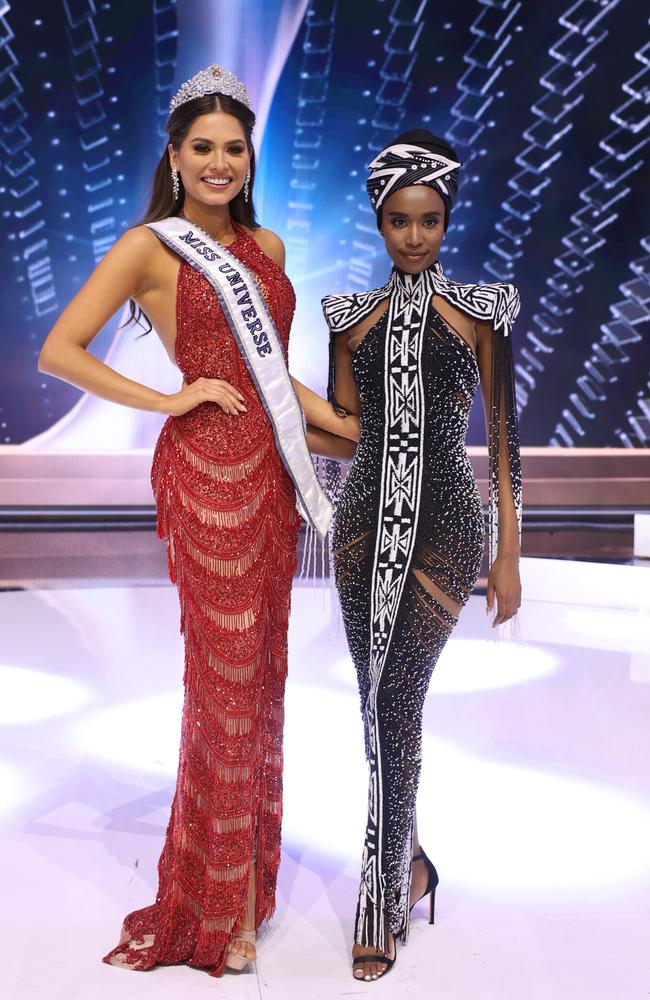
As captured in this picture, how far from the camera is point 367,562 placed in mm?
1929

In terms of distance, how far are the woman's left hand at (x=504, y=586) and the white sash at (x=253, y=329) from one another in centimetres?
40

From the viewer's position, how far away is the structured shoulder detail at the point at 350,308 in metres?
1.96

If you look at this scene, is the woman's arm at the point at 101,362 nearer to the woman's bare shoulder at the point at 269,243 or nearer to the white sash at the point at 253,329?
the white sash at the point at 253,329

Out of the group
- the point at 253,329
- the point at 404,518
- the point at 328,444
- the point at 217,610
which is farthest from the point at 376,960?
the point at 253,329

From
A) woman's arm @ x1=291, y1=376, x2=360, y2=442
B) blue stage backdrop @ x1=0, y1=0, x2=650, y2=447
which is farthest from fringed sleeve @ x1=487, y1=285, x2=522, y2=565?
blue stage backdrop @ x1=0, y1=0, x2=650, y2=447

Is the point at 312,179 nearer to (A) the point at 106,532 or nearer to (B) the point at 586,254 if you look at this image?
(B) the point at 586,254

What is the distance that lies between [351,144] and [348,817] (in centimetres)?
670

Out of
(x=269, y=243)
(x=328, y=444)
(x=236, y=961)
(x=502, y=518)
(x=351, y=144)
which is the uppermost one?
(x=351, y=144)

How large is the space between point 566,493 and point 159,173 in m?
7.56

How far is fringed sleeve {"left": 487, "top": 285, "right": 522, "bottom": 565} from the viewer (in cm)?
192

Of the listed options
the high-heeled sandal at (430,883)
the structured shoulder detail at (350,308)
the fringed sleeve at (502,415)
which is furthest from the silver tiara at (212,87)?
the high-heeled sandal at (430,883)

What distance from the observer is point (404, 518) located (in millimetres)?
1896

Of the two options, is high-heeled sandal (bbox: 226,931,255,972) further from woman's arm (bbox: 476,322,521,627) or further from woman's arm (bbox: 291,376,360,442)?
woman's arm (bbox: 291,376,360,442)

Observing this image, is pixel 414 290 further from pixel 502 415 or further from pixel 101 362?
pixel 101 362
